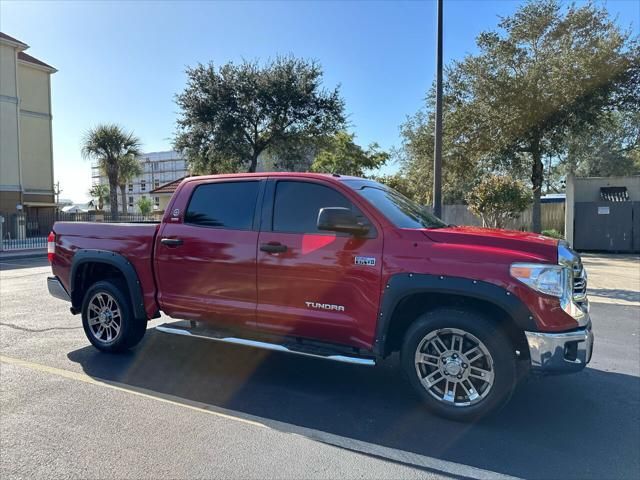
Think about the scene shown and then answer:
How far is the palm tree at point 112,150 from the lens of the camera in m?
31.9

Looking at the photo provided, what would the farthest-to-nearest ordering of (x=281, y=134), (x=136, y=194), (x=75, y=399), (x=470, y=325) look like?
1. (x=136, y=194)
2. (x=281, y=134)
3. (x=75, y=399)
4. (x=470, y=325)

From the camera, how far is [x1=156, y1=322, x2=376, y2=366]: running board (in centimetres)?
403

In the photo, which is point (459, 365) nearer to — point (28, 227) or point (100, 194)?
point (28, 227)

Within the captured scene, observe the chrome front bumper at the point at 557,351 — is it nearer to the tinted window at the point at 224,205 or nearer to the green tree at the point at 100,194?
the tinted window at the point at 224,205

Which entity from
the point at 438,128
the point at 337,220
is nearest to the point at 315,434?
the point at 337,220

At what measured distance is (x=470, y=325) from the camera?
370 centimetres

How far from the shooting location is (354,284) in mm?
4027

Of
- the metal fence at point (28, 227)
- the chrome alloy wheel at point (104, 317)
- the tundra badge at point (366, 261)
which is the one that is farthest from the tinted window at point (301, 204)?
the metal fence at point (28, 227)

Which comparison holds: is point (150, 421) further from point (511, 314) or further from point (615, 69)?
point (615, 69)

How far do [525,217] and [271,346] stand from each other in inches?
772

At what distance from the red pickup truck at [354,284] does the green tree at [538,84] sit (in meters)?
13.7

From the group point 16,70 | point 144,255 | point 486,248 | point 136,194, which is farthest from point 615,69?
point 136,194

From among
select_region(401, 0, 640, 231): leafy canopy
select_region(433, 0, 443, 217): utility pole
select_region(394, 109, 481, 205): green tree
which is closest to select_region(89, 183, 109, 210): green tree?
select_region(394, 109, 481, 205): green tree

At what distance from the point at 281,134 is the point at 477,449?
52.8 ft
